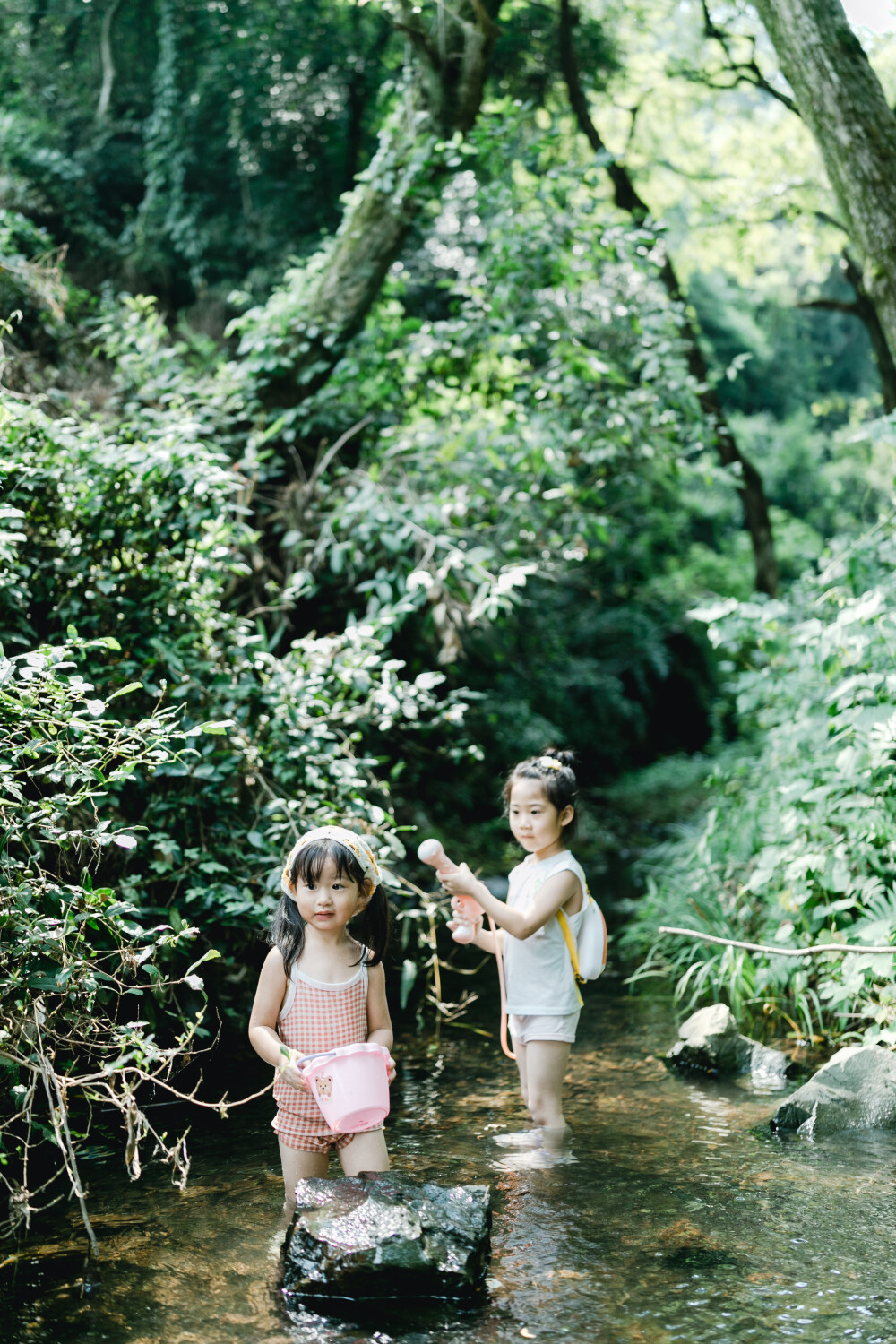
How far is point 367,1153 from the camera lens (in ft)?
9.10

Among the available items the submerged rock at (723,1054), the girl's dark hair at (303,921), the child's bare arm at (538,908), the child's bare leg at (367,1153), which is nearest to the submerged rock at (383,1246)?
the child's bare leg at (367,1153)

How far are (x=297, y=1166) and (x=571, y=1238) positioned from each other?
0.76 m

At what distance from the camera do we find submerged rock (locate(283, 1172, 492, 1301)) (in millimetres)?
2434

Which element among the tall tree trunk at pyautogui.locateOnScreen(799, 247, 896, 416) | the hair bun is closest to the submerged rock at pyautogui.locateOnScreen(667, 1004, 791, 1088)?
the hair bun

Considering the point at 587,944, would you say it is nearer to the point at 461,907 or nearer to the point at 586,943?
the point at 586,943

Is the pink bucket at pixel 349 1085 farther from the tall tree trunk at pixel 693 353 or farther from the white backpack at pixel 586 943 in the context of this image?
the tall tree trunk at pixel 693 353

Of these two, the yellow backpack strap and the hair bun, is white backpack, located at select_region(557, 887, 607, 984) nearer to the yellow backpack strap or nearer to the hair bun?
the yellow backpack strap

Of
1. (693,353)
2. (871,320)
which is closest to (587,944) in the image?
(693,353)

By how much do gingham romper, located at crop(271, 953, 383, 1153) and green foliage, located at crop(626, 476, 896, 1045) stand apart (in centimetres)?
199

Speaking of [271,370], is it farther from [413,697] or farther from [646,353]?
[413,697]

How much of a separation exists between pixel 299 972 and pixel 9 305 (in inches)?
226

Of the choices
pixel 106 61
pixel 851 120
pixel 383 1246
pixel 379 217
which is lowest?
pixel 383 1246

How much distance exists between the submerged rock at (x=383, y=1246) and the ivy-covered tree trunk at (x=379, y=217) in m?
5.42

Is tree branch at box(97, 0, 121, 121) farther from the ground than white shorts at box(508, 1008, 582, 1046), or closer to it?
farther from the ground
